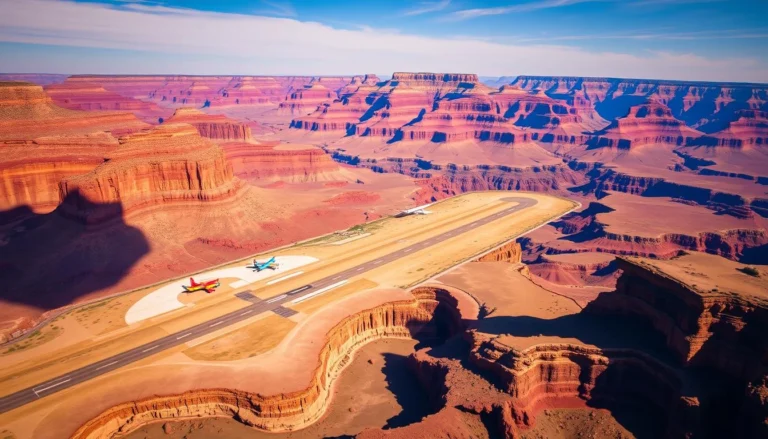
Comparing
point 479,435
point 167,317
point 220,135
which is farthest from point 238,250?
Answer: point 220,135

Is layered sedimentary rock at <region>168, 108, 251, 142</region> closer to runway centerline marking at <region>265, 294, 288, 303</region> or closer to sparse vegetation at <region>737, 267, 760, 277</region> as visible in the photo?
runway centerline marking at <region>265, 294, 288, 303</region>

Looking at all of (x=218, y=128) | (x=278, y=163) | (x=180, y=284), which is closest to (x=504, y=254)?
(x=180, y=284)

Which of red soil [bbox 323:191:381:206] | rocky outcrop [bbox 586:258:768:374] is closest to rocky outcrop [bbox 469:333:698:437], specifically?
rocky outcrop [bbox 586:258:768:374]

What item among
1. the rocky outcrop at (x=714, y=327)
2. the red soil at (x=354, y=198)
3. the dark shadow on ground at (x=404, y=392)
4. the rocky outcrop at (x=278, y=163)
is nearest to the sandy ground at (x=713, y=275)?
the rocky outcrop at (x=714, y=327)

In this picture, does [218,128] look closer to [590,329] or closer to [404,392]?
[404,392]

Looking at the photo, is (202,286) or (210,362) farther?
(202,286)

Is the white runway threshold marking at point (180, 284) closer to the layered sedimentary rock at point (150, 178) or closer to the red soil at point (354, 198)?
the layered sedimentary rock at point (150, 178)
